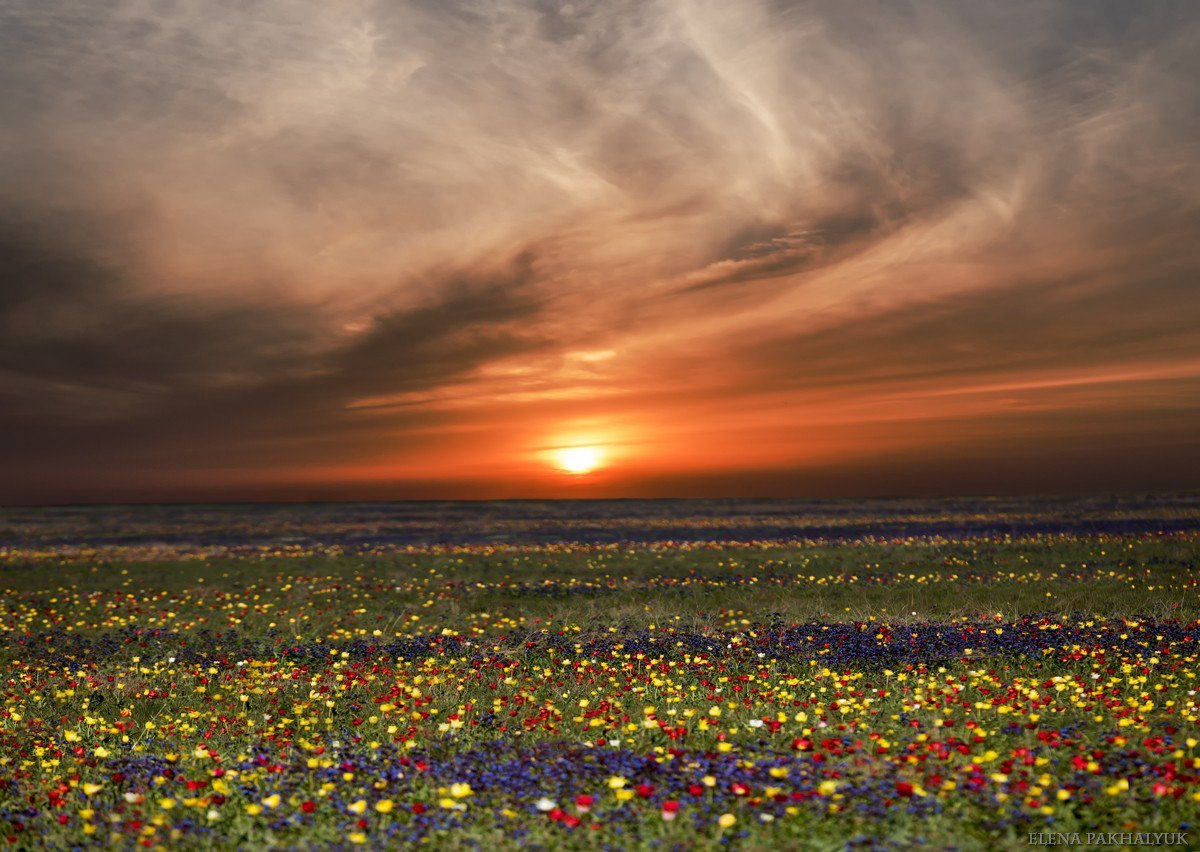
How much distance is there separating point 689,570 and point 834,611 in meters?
8.31

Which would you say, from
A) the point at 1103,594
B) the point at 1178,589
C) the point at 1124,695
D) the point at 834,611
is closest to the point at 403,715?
the point at 1124,695

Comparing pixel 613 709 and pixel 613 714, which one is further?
pixel 613 709

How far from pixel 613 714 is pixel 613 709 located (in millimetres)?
284

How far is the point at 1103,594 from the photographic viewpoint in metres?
18.4

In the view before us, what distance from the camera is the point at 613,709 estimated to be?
996 centimetres

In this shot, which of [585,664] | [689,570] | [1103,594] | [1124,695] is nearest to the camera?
[1124,695]

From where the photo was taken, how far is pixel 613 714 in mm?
9680

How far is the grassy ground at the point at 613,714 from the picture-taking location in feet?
20.9

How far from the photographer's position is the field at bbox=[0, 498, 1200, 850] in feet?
20.9

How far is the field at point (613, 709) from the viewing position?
20.9 ft

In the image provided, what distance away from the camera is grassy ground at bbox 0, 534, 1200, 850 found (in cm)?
637

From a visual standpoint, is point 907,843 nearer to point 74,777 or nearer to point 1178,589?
point 74,777

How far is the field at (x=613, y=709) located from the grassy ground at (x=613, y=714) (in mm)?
45

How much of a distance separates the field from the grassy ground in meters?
0.05
